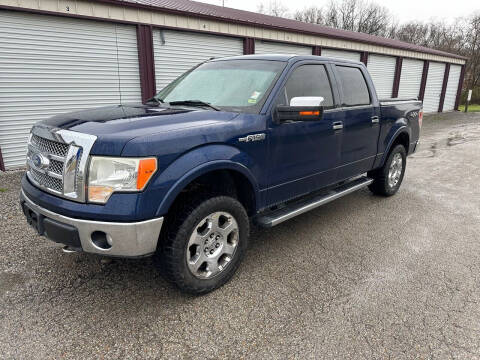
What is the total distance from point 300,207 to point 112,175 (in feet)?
6.55

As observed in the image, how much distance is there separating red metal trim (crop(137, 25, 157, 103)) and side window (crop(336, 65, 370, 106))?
5948 mm

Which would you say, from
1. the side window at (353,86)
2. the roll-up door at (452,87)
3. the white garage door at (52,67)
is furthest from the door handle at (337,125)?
the roll-up door at (452,87)

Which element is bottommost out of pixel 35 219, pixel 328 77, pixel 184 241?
pixel 184 241

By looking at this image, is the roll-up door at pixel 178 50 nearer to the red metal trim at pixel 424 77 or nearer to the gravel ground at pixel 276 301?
the gravel ground at pixel 276 301

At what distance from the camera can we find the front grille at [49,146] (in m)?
2.44

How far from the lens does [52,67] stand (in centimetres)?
759

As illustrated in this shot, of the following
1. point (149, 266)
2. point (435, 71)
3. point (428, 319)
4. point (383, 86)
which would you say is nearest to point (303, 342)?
point (428, 319)

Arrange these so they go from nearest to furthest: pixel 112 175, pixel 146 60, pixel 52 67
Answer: pixel 112 175 → pixel 52 67 → pixel 146 60

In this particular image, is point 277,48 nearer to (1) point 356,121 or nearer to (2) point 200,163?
(1) point 356,121

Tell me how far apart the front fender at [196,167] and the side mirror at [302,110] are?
0.51m

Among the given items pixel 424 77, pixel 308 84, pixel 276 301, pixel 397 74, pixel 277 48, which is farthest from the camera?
pixel 424 77

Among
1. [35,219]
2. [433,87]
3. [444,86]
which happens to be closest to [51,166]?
[35,219]

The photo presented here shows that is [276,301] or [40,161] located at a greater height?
[40,161]

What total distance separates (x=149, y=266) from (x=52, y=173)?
Answer: 1306mm
